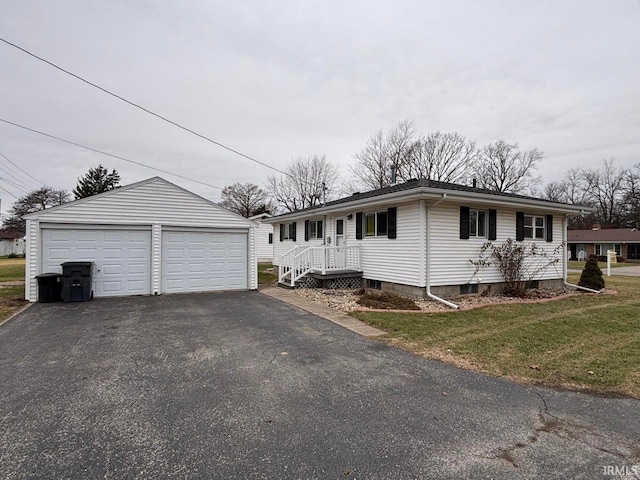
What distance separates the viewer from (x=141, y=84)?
11.5 metres

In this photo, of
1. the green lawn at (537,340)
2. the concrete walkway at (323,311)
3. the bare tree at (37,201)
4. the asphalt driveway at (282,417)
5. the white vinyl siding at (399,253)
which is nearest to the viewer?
the asphalt driveway at (282,417)

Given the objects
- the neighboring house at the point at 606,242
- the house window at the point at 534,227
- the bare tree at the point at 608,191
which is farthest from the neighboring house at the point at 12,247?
the bare tree at the point at 608,191

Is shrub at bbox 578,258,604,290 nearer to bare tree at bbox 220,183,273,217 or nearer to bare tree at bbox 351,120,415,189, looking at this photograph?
bare tree at bbox 351,120,415,189

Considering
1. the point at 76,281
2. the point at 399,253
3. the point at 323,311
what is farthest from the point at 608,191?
the point at 76,281

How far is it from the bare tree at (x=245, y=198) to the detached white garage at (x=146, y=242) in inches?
1232

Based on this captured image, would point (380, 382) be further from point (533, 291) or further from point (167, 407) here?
point (533, 291)

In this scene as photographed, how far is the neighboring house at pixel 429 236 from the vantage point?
983 centimetres

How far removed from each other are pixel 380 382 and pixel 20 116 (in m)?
16.3

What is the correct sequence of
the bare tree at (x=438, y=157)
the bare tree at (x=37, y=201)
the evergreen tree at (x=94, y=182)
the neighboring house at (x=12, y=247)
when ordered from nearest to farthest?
the bare tree at (x=438, y=157) → the evergreen tree at (x=94, y=182) → the neighboring house at (x=12, y=247) → the bare tree at (x=37, y=201)

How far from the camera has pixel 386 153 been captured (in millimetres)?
30703

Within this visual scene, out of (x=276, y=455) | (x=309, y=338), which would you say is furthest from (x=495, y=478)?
(x=309, y=338)

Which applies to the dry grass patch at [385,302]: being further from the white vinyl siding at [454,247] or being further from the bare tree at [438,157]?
the bare tree at [438,157]

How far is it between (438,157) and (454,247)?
2273 cm

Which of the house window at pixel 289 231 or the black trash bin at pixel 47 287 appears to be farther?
the house window at pixel 289 231
